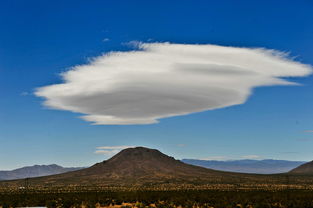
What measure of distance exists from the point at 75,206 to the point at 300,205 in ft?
76.9

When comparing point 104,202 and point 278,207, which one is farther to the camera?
point 104,202

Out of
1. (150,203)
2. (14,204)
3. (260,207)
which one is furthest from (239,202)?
(14,204)

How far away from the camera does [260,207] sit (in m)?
38.3

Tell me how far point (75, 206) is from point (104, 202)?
603 centimetres

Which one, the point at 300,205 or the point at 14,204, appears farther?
the point at 14,204

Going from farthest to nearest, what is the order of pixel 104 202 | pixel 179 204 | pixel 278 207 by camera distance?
pixel 104 202 → pixel 179 204 → pixel 278 207

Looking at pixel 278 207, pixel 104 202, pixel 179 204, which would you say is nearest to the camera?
pixel 278 207

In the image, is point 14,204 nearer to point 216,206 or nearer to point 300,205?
point 216,206

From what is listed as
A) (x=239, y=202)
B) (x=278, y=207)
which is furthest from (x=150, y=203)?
(x=278, y=207)

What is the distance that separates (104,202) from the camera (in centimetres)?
4491

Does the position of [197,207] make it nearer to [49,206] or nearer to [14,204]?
[49,206]

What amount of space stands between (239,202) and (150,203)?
34.2ft

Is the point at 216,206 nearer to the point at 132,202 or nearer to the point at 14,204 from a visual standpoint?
the point at 132,202

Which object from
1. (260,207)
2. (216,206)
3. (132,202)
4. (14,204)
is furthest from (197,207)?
(14,204)
